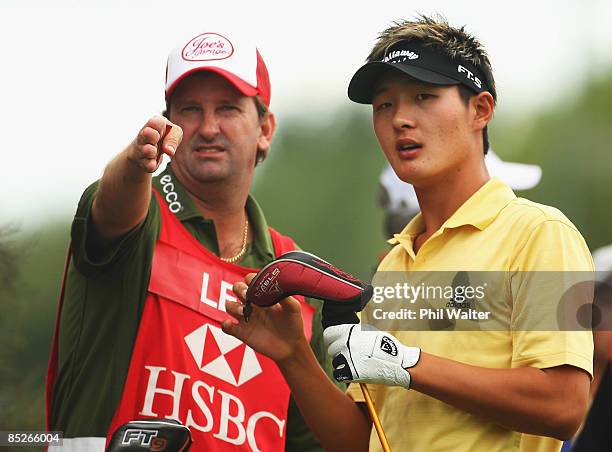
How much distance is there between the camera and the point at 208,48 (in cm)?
365

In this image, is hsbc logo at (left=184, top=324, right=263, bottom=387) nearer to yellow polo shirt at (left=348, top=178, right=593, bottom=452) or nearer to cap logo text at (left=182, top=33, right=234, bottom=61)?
yellow polo shirt at (left=348, top=178, right=593, bottom=452)

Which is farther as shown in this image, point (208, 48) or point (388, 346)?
point (208, 48)

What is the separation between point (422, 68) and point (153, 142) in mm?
739

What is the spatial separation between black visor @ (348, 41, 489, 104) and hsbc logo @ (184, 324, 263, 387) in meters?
0.93

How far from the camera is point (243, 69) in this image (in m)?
3.66

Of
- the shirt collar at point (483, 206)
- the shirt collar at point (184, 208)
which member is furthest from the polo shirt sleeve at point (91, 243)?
the shirt collar at point (483, 206)

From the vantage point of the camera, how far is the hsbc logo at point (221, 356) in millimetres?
3270

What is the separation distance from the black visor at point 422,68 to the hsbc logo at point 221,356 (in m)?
0.93

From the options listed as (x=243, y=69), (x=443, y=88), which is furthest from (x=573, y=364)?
(x=243, y=69)

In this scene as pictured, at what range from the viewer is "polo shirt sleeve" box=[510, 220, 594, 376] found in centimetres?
248

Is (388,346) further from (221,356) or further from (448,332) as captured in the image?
(221,356)

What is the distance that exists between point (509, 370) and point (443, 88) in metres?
0.79

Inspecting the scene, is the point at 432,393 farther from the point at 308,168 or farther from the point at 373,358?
the point at 308,168

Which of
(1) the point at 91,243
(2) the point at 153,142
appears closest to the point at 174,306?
(1) the point at 91,243
